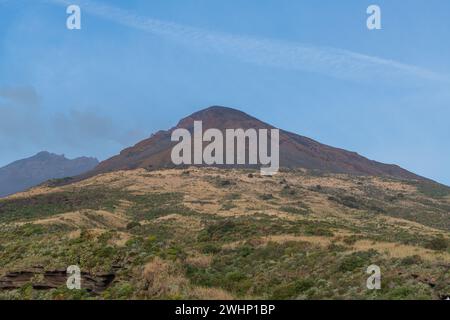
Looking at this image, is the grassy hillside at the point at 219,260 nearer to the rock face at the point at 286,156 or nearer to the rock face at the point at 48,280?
the rock face at the point at 48,280

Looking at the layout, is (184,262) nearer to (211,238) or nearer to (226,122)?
(211,238)

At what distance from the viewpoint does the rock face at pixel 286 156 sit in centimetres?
14750

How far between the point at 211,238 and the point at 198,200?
135 ft

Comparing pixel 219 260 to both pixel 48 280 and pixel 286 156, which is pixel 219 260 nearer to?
pixel 48 280

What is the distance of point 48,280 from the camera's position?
2133 cm

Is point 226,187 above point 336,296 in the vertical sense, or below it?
above

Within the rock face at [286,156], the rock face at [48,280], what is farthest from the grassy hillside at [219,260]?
the rock face at [286,156]

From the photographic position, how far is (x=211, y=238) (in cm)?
3900

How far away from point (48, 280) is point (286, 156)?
135m

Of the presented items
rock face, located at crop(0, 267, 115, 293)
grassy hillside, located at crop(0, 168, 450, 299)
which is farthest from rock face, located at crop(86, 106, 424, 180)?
rock face, located at crop(0, 267, 115, 293)

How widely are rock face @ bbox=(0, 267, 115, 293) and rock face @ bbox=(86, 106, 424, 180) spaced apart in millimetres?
107958

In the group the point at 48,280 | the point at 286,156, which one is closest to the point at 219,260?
the point at 48,280
